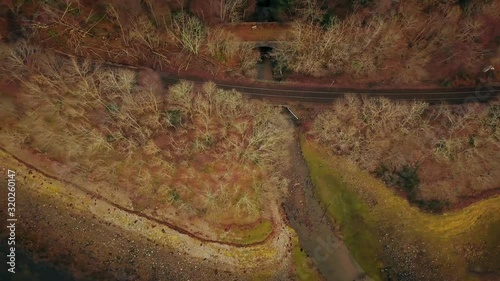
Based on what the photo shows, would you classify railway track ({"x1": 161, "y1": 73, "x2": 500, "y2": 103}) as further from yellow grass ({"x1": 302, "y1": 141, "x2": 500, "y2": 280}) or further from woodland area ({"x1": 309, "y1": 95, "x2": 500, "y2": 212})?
yellow grass ({"x1": 302, "y1": 141, "x2": 500, "y2": 280})

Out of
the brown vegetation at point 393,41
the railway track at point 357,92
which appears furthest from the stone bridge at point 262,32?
the railway track at point 357,92

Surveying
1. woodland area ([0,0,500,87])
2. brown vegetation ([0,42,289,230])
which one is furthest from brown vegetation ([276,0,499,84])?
brown vegetation ([0,42,289,230])

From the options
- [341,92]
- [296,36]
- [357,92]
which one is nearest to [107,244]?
[296,36]

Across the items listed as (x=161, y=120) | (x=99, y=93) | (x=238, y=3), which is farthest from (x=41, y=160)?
(x=238, y=3)

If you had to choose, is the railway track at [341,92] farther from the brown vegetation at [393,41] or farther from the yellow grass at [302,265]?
the yellow grass at [302,265]

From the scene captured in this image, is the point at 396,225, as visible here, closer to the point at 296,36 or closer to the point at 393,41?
the point at 393,41

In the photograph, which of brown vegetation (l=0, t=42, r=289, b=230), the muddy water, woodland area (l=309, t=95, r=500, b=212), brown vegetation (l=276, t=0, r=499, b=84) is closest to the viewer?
brown vegetation (l=0, t=42, r=289, b=230)

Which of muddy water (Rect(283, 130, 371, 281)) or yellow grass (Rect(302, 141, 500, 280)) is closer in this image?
muddy water (Rect(283, 130, 371, 281))
